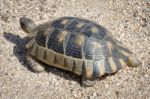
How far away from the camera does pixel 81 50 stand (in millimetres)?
4406

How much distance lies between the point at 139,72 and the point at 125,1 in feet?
4.91

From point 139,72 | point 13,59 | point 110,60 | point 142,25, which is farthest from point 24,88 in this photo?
point 142,25

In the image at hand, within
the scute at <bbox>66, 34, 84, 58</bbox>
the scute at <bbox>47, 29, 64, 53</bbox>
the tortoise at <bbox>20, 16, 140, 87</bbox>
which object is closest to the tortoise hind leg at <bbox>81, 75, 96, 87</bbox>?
→ the tortoise at <bbox>20, 16, 140, 87</bbox>

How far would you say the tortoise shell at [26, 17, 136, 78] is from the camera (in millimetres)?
4406

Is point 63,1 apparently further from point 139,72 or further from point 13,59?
point 139,72

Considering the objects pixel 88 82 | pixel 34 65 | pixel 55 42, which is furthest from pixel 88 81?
pixel 34 65

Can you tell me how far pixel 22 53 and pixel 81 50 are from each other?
1099 millimetres

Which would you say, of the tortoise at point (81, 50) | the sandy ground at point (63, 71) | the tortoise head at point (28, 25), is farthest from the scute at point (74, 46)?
the tortoise head at point (28, 25)

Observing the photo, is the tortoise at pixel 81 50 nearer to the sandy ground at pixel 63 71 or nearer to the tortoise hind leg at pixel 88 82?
the tortoise hind leg at pixel 88 82

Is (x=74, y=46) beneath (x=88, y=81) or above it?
above

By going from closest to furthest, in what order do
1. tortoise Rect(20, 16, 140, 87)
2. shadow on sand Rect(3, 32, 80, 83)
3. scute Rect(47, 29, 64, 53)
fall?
1. tortoise Rect(20, 16, 140, 87)
2. scute Rect(47, 29, 64, 53)
3. shadow on sand Rect(3, 32, 80, 83)

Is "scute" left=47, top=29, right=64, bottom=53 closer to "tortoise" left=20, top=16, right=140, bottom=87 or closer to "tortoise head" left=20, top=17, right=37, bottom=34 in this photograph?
"tortoise" left=20, top=16, right=140, bottom=87

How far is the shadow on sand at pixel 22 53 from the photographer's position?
4.75m

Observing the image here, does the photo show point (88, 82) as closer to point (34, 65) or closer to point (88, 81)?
point (88, 81)
